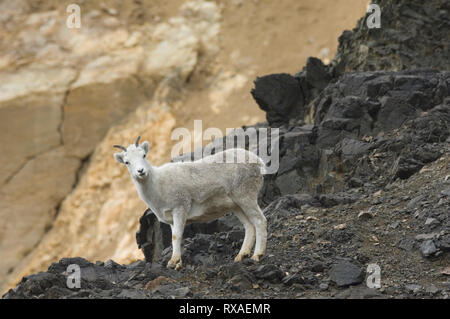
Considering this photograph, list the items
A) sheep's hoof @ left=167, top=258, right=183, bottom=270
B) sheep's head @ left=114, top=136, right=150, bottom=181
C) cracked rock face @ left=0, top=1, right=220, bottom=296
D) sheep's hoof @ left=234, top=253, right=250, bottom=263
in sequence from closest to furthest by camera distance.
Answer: sheep's head @ left=114, top=136, right=150, bottom=181, sheep's hoof @ left=167, top=258, right=183, bottom=270, sheep's hoof @ left=234, top=253, right=250, bottom=263, cracked rock face @ left=0, top=1, right=220, bottom=296

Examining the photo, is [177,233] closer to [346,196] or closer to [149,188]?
[149,188]

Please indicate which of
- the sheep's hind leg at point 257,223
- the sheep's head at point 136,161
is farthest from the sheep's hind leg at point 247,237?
the sheep's head at point 136,161

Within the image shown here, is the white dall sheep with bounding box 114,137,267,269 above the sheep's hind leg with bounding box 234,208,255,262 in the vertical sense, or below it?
above

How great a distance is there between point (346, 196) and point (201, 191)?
5.02 meters

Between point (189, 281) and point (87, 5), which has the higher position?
point (87, 5)

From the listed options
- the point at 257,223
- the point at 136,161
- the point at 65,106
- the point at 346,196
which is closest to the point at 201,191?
the point at 257,223

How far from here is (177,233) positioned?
12039 millimetres

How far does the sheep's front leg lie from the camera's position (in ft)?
39.5

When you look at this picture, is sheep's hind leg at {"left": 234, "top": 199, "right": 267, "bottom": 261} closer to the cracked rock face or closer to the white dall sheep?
the white dall sheep

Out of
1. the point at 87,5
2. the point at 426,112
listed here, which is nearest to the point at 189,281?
the point at 426,112

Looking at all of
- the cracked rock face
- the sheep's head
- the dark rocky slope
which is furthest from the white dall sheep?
the cracked rock face

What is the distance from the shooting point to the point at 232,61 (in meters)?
38.7
